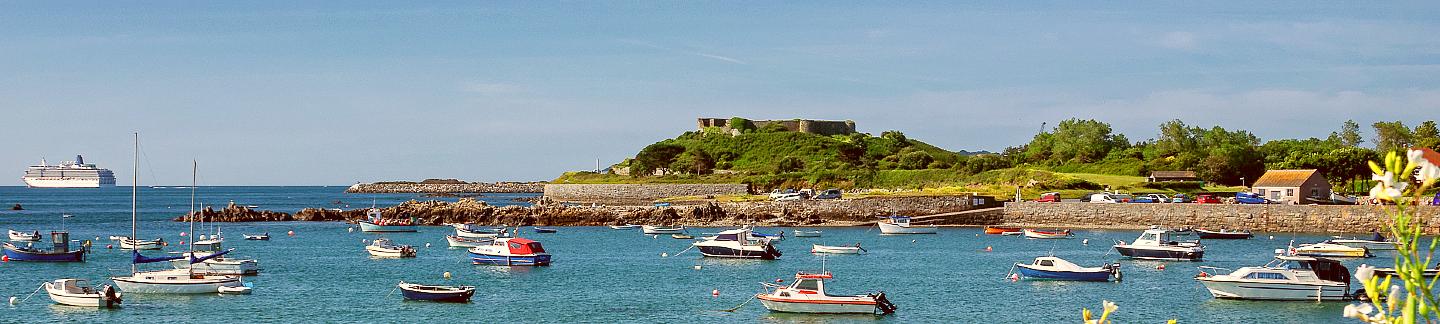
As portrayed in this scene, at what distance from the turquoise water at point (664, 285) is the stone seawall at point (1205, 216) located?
5765 millimetres

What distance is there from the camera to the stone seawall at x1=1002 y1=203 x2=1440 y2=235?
7481 cm

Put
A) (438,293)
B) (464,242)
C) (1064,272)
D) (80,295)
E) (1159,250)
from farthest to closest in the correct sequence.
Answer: (464,242), (1159,250), (1064,272), (438,293), (80,295)

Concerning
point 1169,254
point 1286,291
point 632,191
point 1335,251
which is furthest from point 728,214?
point 1286,291

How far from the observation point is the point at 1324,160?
322 feet

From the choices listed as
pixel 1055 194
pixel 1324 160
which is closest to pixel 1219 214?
pixel 1055 194

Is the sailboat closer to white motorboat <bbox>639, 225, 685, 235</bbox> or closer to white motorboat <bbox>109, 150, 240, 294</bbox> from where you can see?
white motorboat <bbox>109, 150, 240, 294</bbox>

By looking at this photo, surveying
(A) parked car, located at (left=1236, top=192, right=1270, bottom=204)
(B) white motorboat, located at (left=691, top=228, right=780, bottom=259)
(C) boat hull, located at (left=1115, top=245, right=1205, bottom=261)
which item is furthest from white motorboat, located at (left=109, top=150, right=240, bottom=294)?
(A) parked car, located at (left=1236, top=192, right=1270, bottom=204)

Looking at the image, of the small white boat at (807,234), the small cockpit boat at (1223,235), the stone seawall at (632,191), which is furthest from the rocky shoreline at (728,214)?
the stone seawall at (632,191)

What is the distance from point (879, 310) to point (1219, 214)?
160 feet

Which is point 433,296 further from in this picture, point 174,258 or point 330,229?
point 330,229

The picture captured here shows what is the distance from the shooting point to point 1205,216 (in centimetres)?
8031

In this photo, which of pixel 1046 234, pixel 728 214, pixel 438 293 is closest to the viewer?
pixel 438 293

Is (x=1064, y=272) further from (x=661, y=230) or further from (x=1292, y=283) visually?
(x=661, y=230)

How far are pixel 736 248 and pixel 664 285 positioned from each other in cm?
1179
